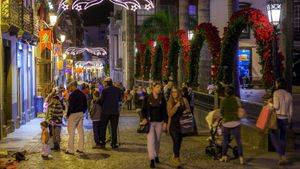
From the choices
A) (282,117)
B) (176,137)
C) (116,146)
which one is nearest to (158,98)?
(176,137)

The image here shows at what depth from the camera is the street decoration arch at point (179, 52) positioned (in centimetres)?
2544

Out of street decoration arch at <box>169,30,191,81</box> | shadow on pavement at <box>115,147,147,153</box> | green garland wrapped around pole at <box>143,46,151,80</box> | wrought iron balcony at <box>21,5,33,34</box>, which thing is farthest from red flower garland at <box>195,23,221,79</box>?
green garland wrapped around pole at <box>143,46,151,80</box>

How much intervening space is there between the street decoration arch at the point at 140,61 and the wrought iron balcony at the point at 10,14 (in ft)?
60.3

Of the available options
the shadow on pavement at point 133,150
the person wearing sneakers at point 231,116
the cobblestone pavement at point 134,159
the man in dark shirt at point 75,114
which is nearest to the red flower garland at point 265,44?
the cobblestone pavement at point 134,159

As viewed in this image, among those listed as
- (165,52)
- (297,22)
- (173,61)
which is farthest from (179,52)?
(297,22)

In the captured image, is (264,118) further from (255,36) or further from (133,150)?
(133,150)

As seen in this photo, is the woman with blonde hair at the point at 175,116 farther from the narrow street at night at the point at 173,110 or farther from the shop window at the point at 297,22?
the shop window at the point at 297,22

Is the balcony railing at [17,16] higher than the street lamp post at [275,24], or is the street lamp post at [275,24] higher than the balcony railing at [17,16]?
the balcony railing at [17,16]

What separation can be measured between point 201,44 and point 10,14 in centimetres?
797

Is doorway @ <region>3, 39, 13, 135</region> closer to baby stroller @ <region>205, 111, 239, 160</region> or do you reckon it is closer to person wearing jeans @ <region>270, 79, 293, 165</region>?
baby stroller @ <region>205, 111, 239, 160</region>

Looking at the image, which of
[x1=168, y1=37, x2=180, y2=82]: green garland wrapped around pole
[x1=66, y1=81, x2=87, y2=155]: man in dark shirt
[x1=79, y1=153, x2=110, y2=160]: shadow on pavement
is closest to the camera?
[x1=79, y1=153, x2=110, y2=160]: shadow on pavement

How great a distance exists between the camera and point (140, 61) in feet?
134

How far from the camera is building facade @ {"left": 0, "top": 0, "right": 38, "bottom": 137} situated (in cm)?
1930

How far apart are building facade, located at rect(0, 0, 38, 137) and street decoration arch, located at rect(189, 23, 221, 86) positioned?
6.32m
